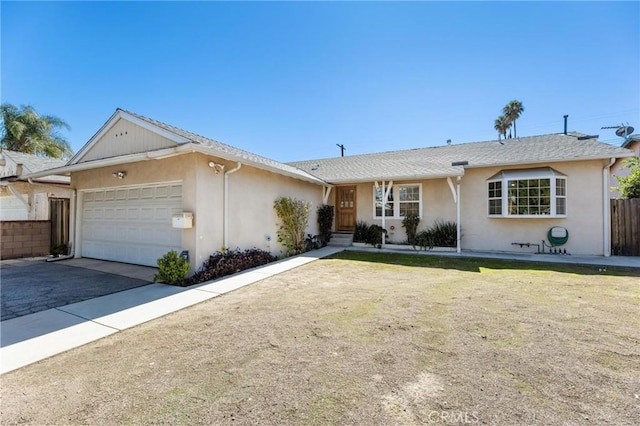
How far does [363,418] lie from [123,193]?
9854mm

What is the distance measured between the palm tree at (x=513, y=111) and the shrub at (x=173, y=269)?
28.0m

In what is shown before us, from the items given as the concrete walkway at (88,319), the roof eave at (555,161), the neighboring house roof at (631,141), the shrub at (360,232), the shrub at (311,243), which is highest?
the neighboring house roof at (631,141)

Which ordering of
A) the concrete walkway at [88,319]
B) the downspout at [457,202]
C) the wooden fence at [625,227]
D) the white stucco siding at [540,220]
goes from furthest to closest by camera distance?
1. the downspout at [457,202]
2. the white stucco siding at [540,220]
3. the wooden fence at [625,227]
4. the concrete walkway at [88,319]

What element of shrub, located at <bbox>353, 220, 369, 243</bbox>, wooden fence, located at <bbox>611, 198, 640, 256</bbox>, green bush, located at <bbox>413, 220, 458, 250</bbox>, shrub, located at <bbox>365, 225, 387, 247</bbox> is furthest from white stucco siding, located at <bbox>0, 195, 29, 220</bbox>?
wooden fence, located at <bbox>611, 198, 640, 256</bbox>

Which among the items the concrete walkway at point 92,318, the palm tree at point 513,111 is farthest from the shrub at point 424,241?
the palm tree at point 513,111

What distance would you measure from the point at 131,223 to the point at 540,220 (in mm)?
14386

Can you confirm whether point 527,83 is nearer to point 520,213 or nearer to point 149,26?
point 520,213

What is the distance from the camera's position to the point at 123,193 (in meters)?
8.89

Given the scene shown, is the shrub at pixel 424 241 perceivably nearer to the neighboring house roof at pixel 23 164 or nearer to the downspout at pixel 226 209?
the downspout at pixel 226 209

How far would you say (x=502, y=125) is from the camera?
24.8 meters

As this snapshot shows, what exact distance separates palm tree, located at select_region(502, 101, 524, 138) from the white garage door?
2770cm

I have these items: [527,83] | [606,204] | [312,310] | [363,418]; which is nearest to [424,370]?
[363,418]

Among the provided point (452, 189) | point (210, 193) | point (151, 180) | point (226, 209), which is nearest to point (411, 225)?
point (452, 189)

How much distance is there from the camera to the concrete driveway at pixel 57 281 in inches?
199
